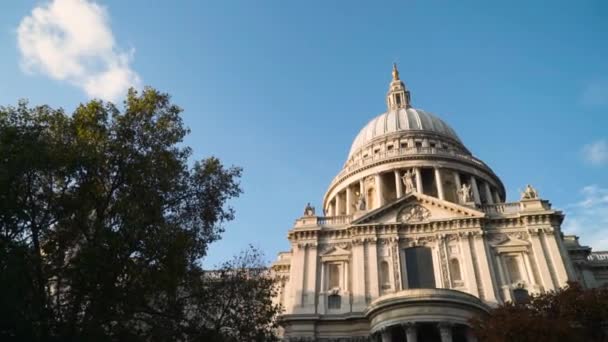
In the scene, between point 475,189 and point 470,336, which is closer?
point 470,336

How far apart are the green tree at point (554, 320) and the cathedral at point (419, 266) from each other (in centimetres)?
506

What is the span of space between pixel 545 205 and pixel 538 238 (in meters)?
3.06

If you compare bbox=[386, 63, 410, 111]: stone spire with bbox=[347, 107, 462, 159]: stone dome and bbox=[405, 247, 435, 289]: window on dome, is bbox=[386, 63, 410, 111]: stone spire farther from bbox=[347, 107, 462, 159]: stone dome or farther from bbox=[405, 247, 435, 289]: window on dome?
bbox=[405, 247, 435, 289]: window on dome

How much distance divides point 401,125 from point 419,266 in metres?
26.7

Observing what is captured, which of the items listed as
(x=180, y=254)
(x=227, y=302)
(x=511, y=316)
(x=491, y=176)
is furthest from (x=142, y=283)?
(x=491, y=176)

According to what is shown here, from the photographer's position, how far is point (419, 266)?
115 feet

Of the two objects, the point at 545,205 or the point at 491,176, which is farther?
the point at 491,176

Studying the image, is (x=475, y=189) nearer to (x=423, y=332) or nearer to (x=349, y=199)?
(x=349, y=199)

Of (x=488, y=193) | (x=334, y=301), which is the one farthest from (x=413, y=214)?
(x=488, y=193)

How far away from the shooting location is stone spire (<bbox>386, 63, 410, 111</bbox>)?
6681 cm

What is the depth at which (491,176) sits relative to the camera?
5259cm

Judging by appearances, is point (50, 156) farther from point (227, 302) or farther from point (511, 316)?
point (511, 316)

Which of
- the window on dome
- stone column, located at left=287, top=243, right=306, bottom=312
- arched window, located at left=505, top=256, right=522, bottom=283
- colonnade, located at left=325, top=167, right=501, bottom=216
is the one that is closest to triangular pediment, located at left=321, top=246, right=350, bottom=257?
stone column, located at left=287, top=243, right=306, bottom=312

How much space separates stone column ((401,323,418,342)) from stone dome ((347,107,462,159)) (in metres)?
31.8
